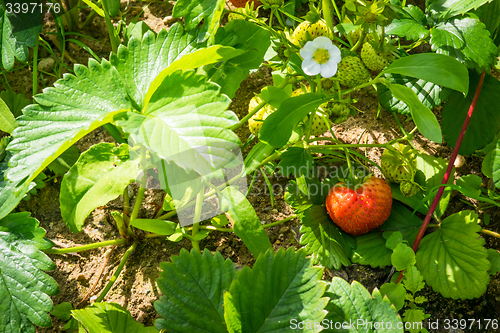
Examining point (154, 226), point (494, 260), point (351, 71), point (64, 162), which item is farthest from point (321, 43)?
point (64, 162)

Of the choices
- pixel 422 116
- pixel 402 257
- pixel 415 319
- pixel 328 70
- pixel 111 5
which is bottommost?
pixel 415 319

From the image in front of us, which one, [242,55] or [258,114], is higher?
[242,55]

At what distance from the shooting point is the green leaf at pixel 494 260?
99 centimetres

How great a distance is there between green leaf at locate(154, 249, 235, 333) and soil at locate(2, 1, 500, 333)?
21 cm

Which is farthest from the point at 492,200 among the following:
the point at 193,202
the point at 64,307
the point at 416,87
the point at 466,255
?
the point at 64,307

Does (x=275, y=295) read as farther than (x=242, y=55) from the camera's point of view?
No

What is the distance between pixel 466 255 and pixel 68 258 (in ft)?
3.60

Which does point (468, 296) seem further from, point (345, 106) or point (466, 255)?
point (345, 106)

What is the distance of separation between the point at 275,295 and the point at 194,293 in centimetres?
18

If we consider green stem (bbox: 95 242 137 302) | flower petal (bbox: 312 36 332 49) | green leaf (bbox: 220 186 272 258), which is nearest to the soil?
green stem (bbox: 95 242 137 302)

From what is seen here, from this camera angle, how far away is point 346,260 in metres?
0.99

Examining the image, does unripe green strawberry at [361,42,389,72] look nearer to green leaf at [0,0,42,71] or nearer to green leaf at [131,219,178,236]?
green leaf at [131,219,178,236]

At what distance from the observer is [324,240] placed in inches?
40.2

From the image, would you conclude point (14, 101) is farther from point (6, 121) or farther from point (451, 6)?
point (451, 6)
